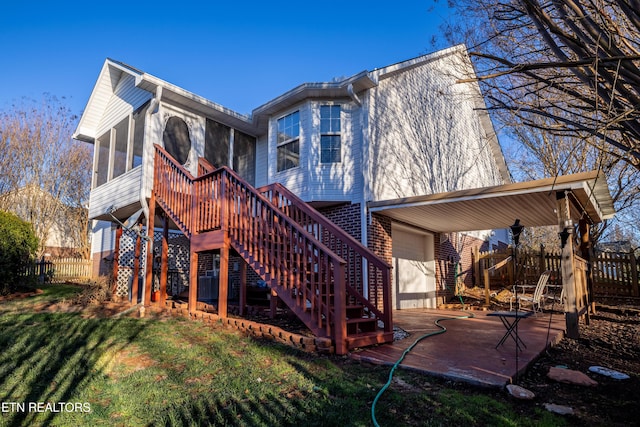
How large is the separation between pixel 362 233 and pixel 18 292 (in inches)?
320

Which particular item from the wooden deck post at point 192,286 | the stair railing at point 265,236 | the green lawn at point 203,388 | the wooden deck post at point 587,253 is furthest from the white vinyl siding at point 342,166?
the wooden deck post at point 587,253

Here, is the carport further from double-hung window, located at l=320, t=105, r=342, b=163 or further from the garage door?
double-hung window, located at l=320, t=105, r=342, b=163

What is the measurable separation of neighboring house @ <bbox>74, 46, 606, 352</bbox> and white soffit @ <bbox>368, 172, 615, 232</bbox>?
112 millimetres

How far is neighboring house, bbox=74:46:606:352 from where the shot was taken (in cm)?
916

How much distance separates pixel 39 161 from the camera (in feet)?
65.1

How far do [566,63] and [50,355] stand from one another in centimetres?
558

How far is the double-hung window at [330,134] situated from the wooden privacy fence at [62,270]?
1047 centimetres

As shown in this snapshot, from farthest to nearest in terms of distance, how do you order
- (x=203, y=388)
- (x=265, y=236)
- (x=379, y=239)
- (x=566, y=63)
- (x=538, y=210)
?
(x=379, y=239) → (x=538, y=210) → (x=265, y=236) → (x=203, y=388) → (x=566, y=63)

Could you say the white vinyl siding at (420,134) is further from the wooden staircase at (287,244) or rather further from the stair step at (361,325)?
the stair step at (361,325)

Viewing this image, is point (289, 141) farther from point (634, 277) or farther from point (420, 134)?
point (634, 277)

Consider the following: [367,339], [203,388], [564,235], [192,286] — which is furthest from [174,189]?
[564,235]

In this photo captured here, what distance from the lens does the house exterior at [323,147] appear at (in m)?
9.36

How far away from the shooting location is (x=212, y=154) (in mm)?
11047

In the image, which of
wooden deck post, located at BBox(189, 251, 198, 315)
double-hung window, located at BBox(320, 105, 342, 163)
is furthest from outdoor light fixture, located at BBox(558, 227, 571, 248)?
wooden deck post, located at BBox(189, 251, 198, 315)
